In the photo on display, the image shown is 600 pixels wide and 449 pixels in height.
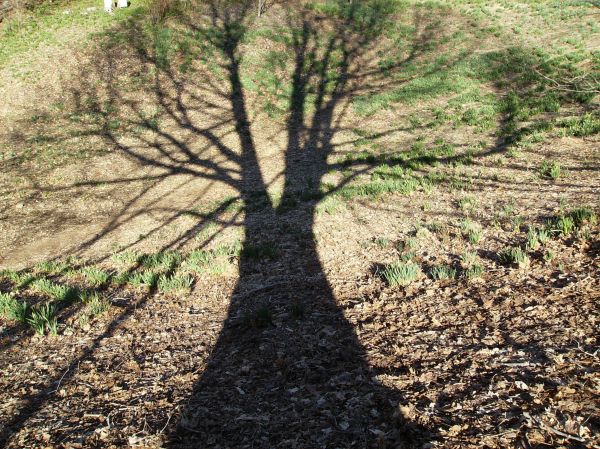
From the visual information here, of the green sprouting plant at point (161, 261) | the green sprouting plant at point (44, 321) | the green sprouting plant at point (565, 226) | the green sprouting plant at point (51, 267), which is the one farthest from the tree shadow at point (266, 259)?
the green sprouting plant at point (565, 226)

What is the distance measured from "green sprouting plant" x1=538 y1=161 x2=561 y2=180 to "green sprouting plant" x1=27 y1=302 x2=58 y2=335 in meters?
9.24

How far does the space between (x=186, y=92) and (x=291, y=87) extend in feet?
15.8

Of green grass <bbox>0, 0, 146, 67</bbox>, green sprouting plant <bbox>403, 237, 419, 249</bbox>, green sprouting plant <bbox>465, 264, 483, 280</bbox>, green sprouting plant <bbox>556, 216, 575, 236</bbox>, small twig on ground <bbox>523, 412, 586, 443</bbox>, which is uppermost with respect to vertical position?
green grass <bbox>0, 0, 146, 67</bbox>

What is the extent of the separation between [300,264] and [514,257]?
3.19m

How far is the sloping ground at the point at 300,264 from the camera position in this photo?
369 centimetres

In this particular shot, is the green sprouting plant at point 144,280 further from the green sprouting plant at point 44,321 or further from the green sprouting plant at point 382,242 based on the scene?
the green sprouting plant at point 382,242

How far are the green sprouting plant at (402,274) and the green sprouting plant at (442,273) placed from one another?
0.23 m

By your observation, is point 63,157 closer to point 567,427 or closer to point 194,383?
point 194,383

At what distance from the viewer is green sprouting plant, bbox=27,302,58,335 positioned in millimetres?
5578

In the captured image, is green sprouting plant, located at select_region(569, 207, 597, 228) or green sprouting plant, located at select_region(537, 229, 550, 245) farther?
green sprouting plant, located at select_region(569, 207, 597, 228)

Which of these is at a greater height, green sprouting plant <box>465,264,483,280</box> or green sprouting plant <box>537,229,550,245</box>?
green sprouting plant <box>537,229,550,245</box>

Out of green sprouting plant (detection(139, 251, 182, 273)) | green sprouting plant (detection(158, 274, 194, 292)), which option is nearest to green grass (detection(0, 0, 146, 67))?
green sprouting plant (detection(139, 251, 182, 273))

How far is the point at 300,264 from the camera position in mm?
7363

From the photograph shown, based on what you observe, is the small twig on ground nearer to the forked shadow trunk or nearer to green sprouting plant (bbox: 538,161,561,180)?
the forked shadow trunk
